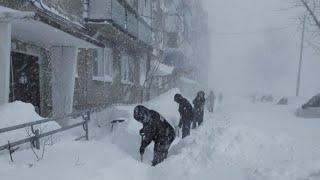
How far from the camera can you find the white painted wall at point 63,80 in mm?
14133

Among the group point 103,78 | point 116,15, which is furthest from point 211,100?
point 116,15

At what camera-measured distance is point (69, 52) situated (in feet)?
46.9

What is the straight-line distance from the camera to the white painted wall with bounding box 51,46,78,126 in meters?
14.1

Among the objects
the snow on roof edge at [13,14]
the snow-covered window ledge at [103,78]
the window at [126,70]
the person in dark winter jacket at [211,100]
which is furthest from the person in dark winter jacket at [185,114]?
the person in dark winter jacket at [211,100]

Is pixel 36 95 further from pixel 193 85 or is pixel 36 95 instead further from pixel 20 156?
pixel 193 85

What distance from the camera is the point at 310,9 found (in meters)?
30.2

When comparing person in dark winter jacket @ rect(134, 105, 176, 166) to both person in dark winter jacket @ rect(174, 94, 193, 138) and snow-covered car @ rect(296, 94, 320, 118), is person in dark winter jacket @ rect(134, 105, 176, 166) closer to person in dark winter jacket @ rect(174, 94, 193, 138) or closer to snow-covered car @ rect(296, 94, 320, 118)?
person in dark winter jacket @ rect(174, 94, 193, 138)

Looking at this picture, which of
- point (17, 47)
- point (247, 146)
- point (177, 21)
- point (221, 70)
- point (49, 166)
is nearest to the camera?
point (49, 166)

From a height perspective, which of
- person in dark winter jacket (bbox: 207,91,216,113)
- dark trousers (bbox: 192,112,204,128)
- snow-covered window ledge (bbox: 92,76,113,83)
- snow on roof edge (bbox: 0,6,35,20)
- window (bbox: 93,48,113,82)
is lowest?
person in dark winter jacket (bbox: 207,91,216,113)

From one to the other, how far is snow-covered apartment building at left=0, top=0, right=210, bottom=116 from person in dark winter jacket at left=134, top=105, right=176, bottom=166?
8.83ft

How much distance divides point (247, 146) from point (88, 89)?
24.9 feet

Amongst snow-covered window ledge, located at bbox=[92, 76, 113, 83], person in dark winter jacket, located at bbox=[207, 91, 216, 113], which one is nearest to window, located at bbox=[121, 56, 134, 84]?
snow-covered window ledge, located at bbox=[92, 76, 113, 83]

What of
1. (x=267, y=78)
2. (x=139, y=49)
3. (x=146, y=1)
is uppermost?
(x=146, y=1)

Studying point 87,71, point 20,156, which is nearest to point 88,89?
point 87,71
